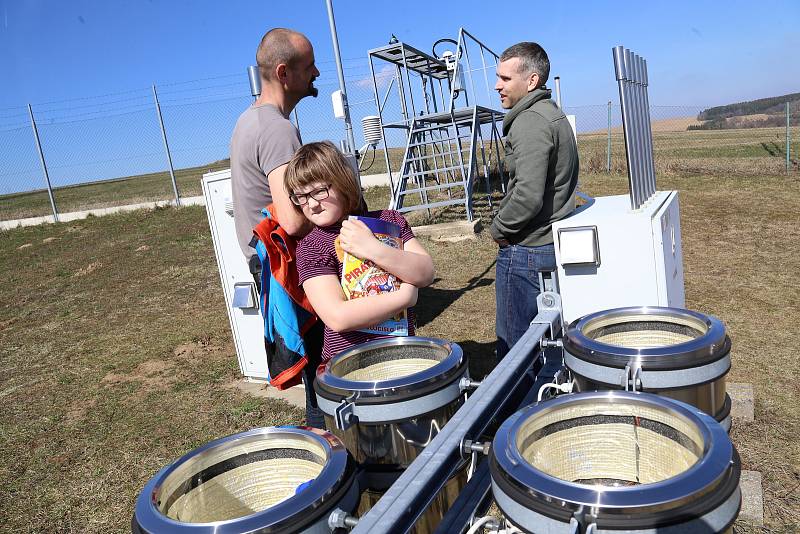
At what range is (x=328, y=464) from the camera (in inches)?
38.2

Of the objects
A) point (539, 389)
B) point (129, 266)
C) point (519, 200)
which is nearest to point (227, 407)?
point (519, 200)

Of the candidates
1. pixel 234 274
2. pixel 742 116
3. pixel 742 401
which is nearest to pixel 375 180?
pixel 234 274

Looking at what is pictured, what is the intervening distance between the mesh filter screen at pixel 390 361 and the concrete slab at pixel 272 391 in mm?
2646

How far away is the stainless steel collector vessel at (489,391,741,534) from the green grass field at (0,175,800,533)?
163 cm

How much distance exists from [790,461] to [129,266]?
388 inches

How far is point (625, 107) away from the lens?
1983 millimetres

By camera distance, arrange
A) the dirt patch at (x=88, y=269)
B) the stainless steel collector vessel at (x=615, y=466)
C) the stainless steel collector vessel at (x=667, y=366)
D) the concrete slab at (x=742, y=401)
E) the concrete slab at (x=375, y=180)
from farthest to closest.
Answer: the concrete slab at (x=375, y=180)
the dirt patch at (x=88, y=269)
the concrete slab at (x=742, y=401)
the stainless steel collector vessel at (x=667, y=366)
the stainless steel collector vessel at (x=615, y=466)

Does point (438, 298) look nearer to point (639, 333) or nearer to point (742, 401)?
point (742, 401)

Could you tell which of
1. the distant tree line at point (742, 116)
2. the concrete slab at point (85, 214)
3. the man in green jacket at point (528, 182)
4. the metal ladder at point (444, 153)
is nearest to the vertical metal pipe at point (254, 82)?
the man in green jacket at point (528, 182)

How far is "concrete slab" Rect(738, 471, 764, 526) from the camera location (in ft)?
7.67

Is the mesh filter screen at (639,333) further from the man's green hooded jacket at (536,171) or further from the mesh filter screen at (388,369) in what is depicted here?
the man's green hooded jacket at (536,171)

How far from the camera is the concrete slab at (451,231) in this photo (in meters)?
9.09

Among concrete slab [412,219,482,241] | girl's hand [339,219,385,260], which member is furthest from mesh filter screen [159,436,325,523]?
concrete slab [412,219,482,241]

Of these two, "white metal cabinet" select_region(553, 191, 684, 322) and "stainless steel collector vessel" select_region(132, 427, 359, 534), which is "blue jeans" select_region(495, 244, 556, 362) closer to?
"white metal cabinet" select_region(553, 191, 684, 322)
